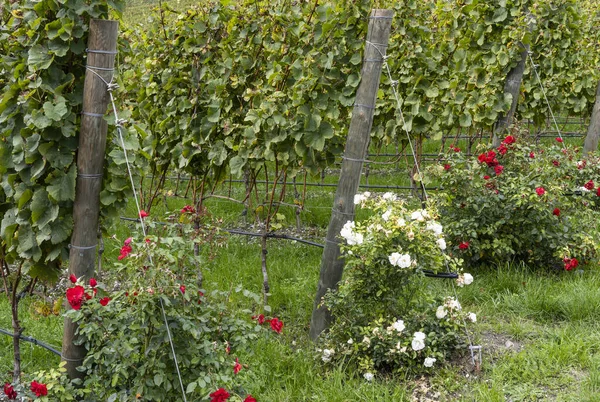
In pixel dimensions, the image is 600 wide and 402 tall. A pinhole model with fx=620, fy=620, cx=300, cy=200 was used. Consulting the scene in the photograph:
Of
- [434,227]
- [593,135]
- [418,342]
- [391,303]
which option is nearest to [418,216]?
[434,227]

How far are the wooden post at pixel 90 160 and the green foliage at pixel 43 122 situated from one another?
0.16 feet

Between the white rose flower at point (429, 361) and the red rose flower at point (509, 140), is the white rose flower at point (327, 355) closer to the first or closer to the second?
the white rose flower at point (429, 361)

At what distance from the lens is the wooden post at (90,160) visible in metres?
2.40

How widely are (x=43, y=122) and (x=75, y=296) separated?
2.33ft

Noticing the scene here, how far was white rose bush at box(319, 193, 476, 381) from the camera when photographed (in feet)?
9.91

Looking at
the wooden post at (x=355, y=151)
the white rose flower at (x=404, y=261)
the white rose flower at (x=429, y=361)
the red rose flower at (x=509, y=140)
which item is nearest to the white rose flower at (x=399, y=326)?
the white rose flower at (x=429, y=361)

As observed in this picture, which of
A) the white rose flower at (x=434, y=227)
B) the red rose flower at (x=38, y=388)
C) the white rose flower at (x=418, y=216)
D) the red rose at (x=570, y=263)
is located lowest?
the red rose flower at (x=38, y=388)

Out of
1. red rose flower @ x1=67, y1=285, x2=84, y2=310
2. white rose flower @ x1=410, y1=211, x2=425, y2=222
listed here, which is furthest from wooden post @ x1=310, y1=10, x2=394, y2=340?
red rose flower @ x1=67, y1=285, x2=84, y2=310

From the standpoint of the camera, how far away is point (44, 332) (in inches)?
148

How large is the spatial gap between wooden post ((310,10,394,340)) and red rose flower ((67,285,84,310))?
4.57 feet

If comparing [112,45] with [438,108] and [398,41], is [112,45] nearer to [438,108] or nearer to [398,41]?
[398,41]

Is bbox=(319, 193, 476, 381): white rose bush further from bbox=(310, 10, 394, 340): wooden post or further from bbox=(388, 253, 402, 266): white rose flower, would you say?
bbox=(310, 10, 394, 340): wooden post

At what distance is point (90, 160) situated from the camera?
2482 mm

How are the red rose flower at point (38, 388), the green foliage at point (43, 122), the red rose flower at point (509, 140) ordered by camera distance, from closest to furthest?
the red rose flower at point (38, 388) < the green foliage at point (43, 122) < the red rose flower at point (509, 140)
